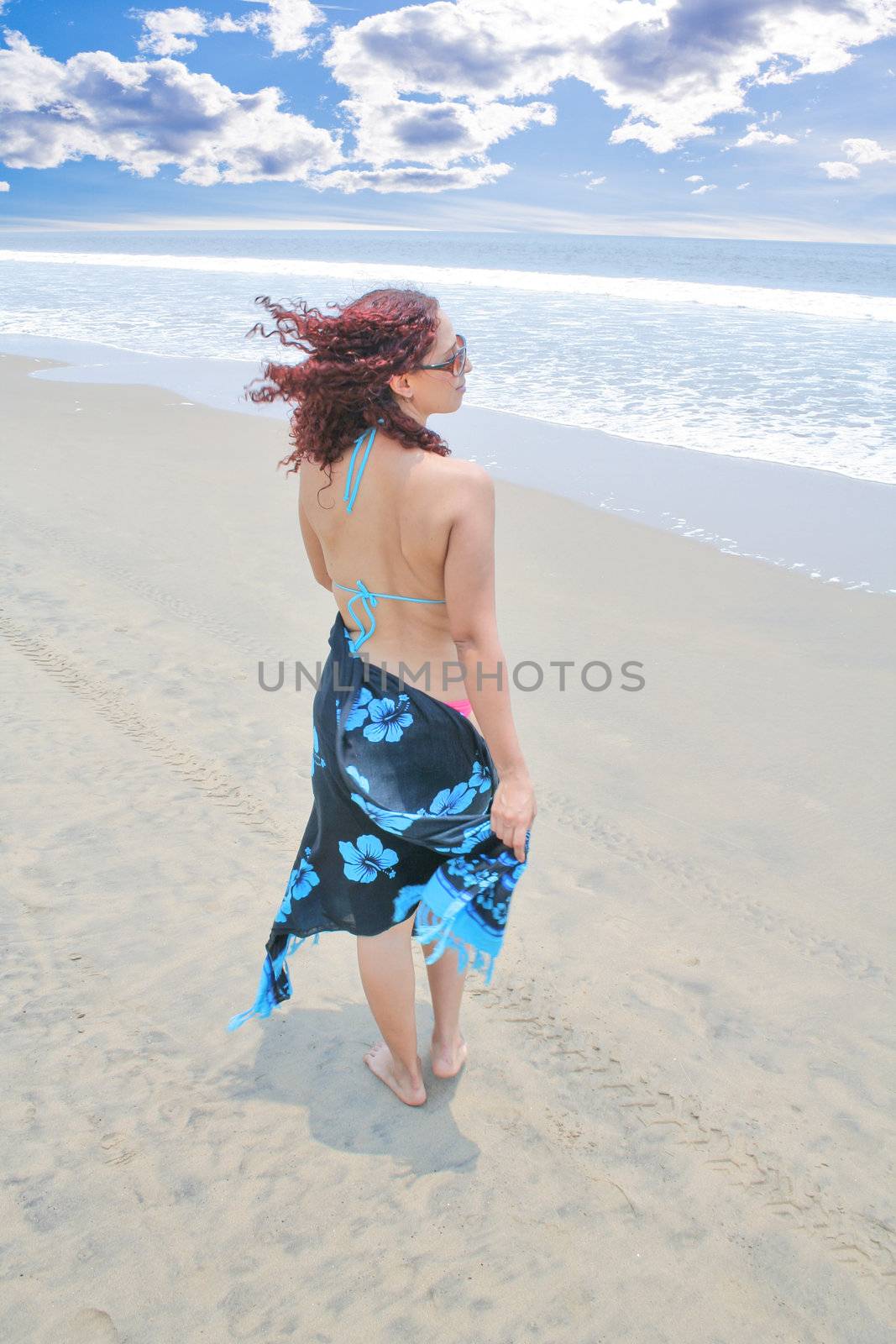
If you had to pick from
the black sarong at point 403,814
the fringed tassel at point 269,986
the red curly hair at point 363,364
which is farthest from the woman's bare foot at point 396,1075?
the red curly hair at point 363,364

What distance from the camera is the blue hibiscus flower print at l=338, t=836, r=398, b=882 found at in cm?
192

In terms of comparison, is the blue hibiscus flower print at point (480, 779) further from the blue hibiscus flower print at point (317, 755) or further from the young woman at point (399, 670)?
the blue hibiscus flower print at point (317, 755)

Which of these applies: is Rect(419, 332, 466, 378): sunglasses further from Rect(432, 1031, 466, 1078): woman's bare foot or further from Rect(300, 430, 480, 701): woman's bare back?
Rect(432, 1031, 466, 1078): woman's bare foot

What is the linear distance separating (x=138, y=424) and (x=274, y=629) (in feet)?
16.0

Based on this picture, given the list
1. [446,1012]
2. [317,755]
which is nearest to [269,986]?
[446,1012]

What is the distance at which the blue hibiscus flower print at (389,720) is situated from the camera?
Result: 1.87 meters

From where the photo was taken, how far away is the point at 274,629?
4.69m

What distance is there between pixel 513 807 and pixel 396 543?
56cm

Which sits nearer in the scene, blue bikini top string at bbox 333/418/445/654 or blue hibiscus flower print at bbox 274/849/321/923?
blue bikini top string at bbox 333/418/445/654

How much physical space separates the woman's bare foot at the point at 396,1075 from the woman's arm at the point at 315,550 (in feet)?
3.62

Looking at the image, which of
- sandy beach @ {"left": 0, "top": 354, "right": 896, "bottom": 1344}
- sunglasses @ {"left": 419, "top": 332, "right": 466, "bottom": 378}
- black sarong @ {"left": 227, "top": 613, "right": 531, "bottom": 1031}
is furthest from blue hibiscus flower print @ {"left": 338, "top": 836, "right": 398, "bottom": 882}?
sunglasses @ {"left": 419, "top": 332, "right": 466, "bottom": 378}

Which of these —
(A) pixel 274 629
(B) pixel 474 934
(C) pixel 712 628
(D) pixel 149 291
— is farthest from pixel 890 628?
(D) pixel 149 291

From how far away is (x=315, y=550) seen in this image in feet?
6.62

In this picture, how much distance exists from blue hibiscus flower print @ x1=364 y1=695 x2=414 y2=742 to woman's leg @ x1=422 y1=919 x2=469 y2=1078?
566mm
